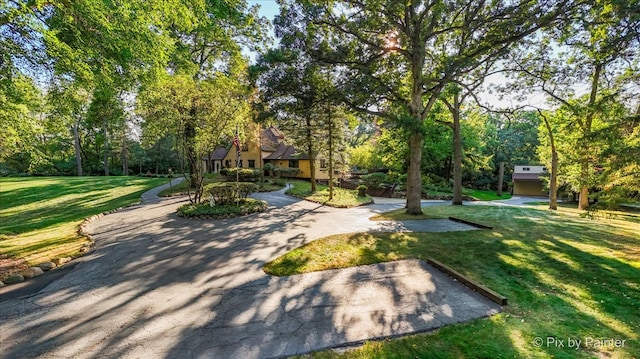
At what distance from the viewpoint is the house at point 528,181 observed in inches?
1121

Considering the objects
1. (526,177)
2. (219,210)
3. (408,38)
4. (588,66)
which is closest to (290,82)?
(408,38)

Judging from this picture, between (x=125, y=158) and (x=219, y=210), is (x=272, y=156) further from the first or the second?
(x=125, y=158)

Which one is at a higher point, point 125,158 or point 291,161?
point 125,158

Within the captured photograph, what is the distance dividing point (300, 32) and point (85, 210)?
13143mm

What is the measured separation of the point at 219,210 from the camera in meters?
11.4

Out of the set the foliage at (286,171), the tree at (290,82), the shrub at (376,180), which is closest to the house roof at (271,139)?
the foliage at (286,171)

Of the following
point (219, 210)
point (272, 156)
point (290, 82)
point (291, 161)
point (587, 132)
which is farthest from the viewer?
point (272, 156)

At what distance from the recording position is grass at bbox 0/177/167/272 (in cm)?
723

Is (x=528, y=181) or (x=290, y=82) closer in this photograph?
(x=290, y=82)

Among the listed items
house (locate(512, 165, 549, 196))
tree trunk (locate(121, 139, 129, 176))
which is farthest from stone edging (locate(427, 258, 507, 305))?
tree trunk (locate(121, 139, 129, 176))

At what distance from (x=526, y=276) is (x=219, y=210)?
1026 cm

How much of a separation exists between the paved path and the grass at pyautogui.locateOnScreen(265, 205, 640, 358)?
0.35 metres

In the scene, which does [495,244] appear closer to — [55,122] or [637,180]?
[637,180]

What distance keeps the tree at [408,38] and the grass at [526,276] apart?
179 inches
